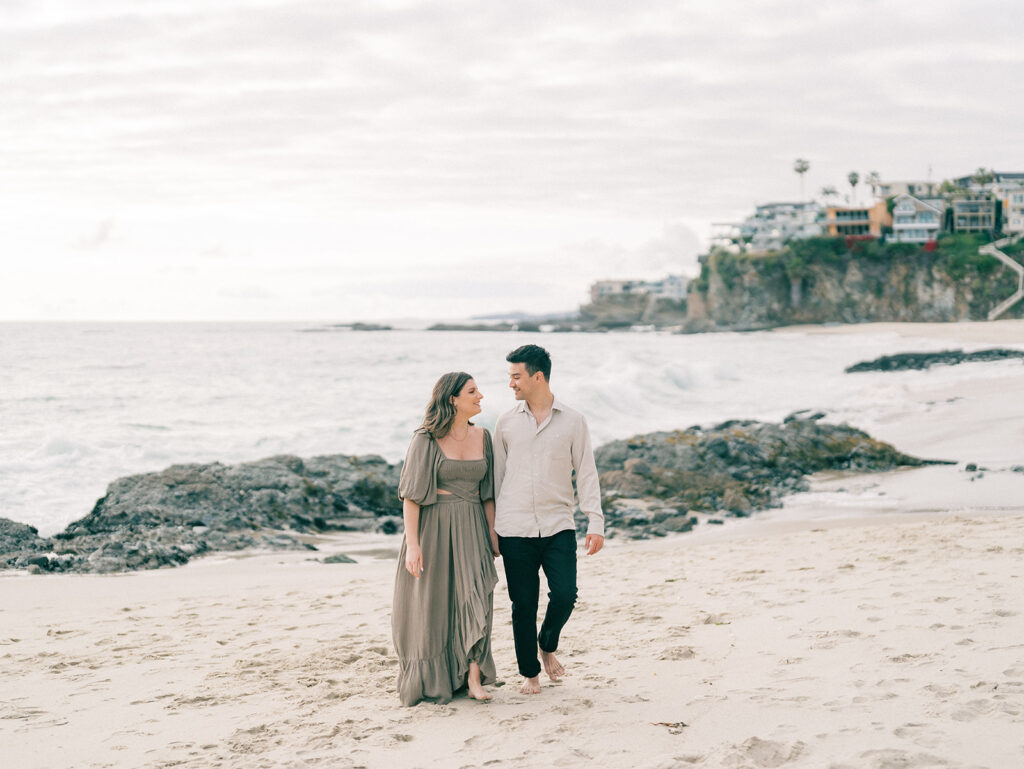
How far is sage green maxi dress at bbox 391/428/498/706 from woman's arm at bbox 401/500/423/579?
0.05 metres

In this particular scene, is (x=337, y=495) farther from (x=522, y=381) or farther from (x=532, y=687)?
(x=522, y=381)

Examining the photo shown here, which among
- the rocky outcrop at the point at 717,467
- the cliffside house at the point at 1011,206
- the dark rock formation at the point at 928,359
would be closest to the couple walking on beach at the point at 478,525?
the rocky outcrop at the point at 717,467

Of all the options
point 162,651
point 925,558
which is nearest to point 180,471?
point 162,651

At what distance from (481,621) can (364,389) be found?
28732mm

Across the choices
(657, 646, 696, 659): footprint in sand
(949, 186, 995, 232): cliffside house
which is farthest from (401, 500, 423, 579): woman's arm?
(949, 186, 995, 232): cliffside house

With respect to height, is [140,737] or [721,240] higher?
[721,240]

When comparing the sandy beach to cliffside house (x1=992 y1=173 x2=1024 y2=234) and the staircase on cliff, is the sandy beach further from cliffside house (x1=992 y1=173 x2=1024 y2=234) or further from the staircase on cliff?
cliffside house (x1=992 y1=173 x2=1024 y2=234)

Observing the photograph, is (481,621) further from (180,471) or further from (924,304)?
(924,304)

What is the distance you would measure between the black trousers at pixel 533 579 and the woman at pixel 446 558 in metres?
0.13

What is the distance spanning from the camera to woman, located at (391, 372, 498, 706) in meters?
4.68

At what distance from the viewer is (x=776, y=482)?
13.9 meters

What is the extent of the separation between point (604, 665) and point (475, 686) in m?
0.95

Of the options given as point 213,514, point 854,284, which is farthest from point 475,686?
point 854,284

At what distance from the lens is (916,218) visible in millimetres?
92875
